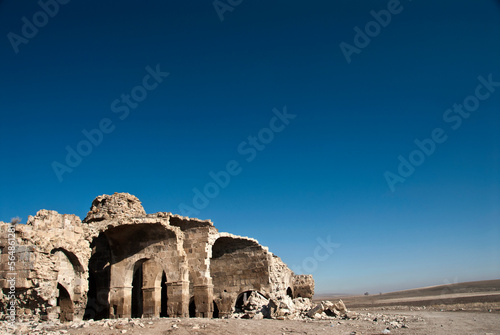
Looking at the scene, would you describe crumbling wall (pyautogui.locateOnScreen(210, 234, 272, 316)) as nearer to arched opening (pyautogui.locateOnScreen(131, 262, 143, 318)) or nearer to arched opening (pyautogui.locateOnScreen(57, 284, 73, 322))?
arched opening (pyautogui.locateOnScreen(131, 262, 143, 318))

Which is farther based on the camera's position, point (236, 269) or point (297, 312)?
point (236, 269)

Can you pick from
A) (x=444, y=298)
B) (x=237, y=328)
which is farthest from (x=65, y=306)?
(x=444, y=298)

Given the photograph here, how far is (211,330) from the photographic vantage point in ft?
32.7

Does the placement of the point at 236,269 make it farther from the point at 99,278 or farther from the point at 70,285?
the point at 70,285

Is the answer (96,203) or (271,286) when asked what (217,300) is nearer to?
(271,286)

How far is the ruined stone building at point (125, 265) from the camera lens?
10.0 metres

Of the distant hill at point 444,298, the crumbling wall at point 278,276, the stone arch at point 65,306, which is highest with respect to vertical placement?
the crumbling wall at point 278,276

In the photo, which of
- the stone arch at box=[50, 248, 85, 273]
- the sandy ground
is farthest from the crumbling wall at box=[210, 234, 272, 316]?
the stone arch at box=[50, 248, 85, 273]

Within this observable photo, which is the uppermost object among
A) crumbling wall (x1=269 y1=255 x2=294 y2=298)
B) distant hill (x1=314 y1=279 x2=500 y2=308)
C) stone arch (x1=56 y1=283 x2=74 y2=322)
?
crumbling wall (x1=269 y1=255 x2=294 y2=298)

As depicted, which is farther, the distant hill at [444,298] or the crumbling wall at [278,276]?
the distant hill at [444,298]

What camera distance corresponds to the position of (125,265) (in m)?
15.0

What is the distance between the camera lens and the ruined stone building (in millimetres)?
10023

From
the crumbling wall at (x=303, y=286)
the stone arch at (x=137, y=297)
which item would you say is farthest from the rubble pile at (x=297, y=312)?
the crumbling wall at (x=303, y=286)

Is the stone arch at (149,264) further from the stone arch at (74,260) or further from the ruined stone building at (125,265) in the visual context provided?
the stone arch at (74,260)
